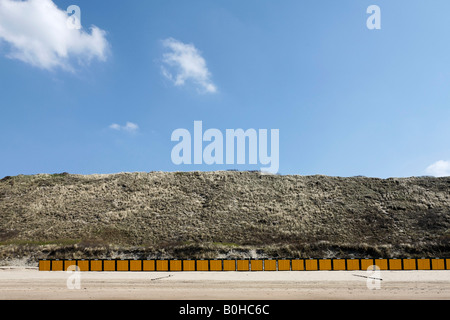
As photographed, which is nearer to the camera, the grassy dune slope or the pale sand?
the pale sand

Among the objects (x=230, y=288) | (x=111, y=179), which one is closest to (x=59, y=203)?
(x=111, y=179)

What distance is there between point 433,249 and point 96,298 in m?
41.4

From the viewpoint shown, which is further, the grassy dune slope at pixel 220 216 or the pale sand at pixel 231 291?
the grassy dune slope at pixel 220 216

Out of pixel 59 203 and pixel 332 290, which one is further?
pixel 59 203

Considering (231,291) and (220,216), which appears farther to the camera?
(220,216)

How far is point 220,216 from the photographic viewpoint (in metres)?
55.3

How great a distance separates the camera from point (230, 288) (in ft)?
55.9

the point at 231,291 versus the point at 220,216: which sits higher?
the point at 220,216

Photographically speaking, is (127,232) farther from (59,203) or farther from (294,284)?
(294,284)

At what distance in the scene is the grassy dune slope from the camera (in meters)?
43.9

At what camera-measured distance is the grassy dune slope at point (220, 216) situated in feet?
144

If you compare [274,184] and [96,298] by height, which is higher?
[274,184]
